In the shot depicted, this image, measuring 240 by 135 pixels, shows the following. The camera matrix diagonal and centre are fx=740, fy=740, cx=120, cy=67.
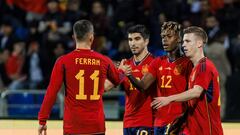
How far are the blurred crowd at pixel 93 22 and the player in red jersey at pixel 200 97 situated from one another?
654 cm

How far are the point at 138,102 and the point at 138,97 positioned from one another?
0.19 ft

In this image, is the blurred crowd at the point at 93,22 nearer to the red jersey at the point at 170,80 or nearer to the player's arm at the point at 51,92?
the red jersey at the point at 170,80

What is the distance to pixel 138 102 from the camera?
858 centimetres

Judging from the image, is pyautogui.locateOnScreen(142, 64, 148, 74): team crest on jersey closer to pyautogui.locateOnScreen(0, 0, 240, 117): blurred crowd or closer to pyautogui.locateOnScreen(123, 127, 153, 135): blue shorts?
pyautogui.locateOnScreen(123, 127, 153, 135): blue shorts

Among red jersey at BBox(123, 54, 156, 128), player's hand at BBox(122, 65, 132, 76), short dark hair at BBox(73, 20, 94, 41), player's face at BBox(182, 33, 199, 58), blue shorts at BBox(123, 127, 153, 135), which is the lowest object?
blue shorts at BBox(123, 127, 153, 135)

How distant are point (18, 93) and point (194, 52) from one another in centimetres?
642

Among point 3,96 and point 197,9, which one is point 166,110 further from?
point 197,9

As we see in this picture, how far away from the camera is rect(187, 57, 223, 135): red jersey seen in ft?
23.7

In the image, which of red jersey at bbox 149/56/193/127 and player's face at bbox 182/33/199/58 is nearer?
player's face at bbox 182/33/199/58

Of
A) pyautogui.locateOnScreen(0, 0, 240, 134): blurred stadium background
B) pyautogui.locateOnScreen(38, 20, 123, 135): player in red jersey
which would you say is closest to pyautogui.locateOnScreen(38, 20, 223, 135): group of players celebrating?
pyautogui.locateOnScreen(38, 20, 123, 135): player in red jersey

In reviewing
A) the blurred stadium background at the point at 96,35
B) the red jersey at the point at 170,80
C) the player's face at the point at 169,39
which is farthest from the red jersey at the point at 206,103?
the blurred stadium background at the point at 96,35

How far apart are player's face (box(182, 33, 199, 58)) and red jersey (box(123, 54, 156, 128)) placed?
104 cm

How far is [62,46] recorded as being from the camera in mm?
14805

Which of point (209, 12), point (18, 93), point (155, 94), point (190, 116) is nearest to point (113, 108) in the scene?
point (18, 93)
